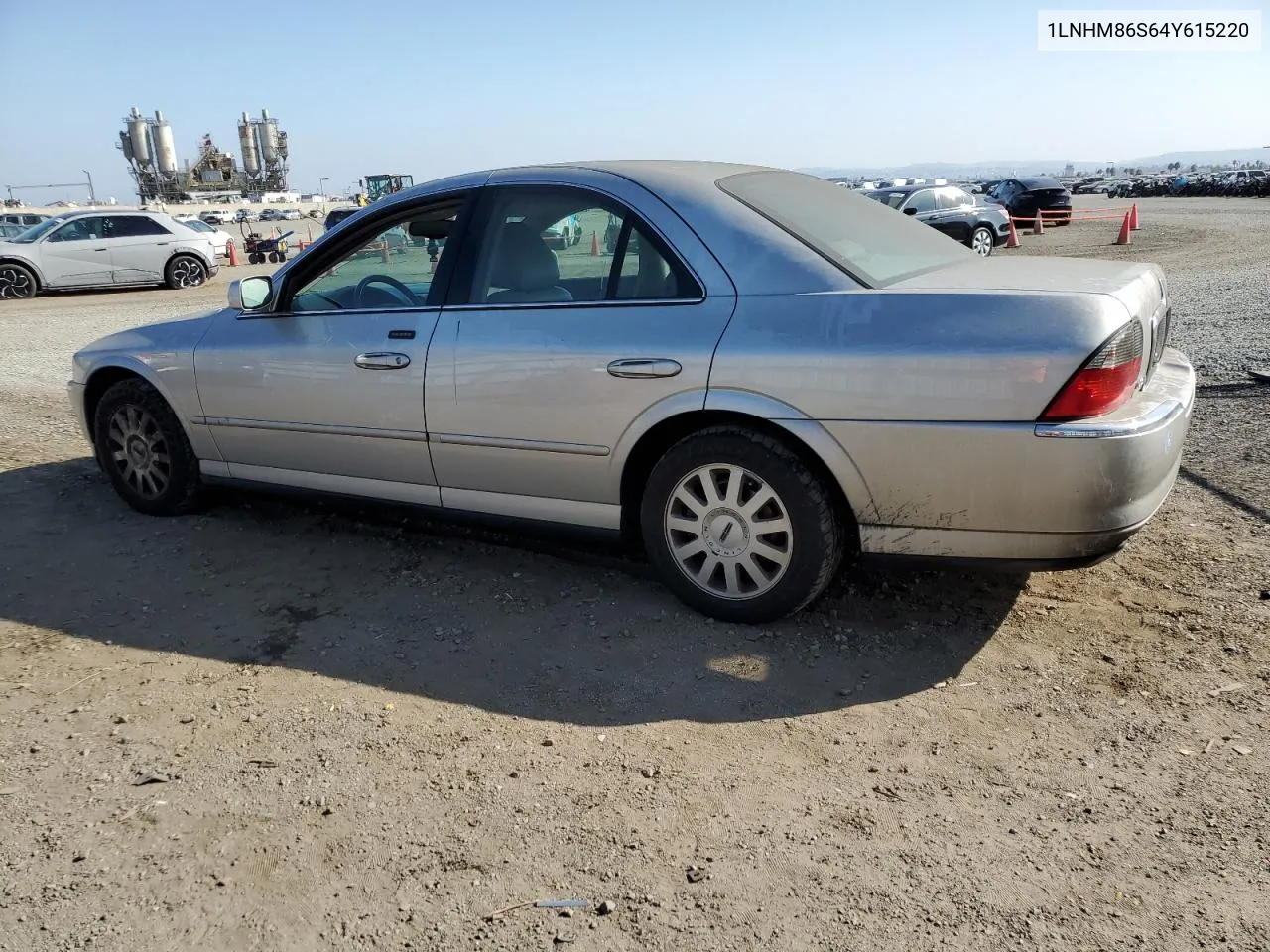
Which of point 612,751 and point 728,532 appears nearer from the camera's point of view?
point 612,751

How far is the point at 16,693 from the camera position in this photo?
10.8 ft

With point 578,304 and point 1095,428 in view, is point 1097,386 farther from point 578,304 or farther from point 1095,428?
point 578,304

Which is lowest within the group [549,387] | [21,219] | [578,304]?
[549,387]

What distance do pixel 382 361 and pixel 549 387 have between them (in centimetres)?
81

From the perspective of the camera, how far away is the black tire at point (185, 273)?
19.3 metres

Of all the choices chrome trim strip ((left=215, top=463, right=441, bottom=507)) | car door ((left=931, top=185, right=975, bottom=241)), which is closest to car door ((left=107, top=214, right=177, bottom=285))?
car door ((left=931, top=185, right=975, bottom=241))

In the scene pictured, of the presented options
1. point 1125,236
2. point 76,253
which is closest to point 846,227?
point 76,253

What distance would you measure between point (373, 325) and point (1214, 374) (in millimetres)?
6011

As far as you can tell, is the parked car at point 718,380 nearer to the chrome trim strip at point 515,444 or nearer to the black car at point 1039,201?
the chrome trim strip at point 515,444

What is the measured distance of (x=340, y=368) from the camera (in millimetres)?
4137

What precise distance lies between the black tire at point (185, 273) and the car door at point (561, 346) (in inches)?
696

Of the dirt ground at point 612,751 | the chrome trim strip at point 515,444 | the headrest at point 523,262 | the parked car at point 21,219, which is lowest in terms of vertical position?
the dirt ground at point 612,751

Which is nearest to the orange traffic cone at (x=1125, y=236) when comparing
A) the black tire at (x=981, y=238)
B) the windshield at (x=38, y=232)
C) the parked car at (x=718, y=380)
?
the black tire at (x=981, y=238)

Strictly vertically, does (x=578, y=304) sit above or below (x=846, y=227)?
below
